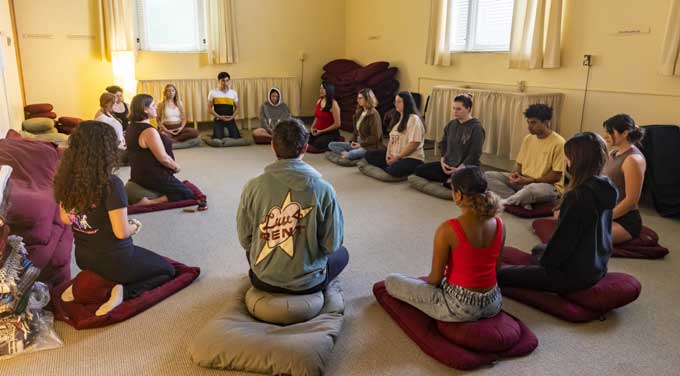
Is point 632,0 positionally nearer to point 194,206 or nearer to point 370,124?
point 370,124

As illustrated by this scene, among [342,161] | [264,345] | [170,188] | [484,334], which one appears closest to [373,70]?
[342,161]

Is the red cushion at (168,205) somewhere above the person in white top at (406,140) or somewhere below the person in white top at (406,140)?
below

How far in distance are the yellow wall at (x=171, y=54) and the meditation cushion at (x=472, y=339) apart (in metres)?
6.43

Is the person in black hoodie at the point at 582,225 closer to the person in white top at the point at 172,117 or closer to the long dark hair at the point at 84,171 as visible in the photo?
the long dark hair at the point at 84,171

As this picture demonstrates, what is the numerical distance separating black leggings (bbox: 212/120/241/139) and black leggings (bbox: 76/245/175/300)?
4.61m

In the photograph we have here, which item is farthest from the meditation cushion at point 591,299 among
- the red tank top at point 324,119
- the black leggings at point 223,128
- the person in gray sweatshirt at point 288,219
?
the black leggings at point 223,128

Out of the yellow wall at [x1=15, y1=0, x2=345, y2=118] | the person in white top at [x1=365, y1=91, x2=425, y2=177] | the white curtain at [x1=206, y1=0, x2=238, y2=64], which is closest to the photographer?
the person in white top at [x1=365, y1=91, x2=425, y2=177]

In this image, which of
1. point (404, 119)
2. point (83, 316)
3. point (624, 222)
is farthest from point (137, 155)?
point (624, 222)

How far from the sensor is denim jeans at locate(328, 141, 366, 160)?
571cm

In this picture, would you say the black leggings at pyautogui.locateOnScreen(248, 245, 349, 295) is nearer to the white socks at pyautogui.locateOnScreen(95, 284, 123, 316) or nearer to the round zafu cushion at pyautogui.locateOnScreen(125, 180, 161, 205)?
the white socks at pyautogui.locateOnScreen(95, 284, 123, 316)

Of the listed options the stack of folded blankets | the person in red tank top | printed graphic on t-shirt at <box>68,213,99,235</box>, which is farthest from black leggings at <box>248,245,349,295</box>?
the stack of folded blankets

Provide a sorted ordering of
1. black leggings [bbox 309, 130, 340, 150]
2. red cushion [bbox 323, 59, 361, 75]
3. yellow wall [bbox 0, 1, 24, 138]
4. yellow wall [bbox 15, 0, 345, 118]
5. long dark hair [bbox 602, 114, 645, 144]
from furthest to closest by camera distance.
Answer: red cushion [bbox 323, 59, 361, 75], yellow wall [bbox 15, 0, 345, 118], black leggings [bbox 309, 130, 340, 150], yellow wall [bbox 0, 1, 24, 138], long dark hair [bbox 602, 114, 645, 144]

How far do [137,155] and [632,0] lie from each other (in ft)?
14.7

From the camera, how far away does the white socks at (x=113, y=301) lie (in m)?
2.37
